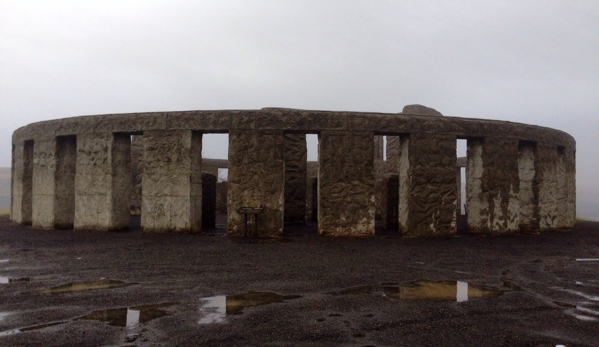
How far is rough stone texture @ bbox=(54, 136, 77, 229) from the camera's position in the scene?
1102 cm

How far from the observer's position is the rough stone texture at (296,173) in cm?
1336

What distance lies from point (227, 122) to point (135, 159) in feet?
27.4

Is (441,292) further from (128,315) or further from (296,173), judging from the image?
(296,173)

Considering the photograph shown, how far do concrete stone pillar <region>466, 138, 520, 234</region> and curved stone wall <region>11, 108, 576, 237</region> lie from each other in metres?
0.02

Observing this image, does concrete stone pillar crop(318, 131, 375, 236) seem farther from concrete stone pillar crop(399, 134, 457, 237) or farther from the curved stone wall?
concrete stone pillar crop(399, 134, 457, 237)

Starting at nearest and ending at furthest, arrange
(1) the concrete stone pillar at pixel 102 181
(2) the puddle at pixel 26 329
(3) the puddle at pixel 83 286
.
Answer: (2) the puddle at pixel 26 329 < (3) the puddle at pixel 83 286 < (1) the concrete stone pillar at pixel 102 181

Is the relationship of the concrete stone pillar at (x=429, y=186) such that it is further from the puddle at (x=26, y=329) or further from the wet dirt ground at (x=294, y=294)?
the puddle at (x=26, y=329)

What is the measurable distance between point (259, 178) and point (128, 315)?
5.80m

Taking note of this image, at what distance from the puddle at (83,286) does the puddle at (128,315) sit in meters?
1.03

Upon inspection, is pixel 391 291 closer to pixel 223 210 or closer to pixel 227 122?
pixel 227 122

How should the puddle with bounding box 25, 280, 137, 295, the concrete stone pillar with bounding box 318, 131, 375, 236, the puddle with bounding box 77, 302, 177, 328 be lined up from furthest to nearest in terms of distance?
the concrete stone pillar with bounding box 318, 131, 375, 236 < the puddle with bounding box 25, 280, 137, 295 < the puddle with bounding box 77, 302, 177, 328

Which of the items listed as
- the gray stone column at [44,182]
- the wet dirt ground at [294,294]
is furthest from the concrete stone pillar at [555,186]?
the gray stone column at [44,182]

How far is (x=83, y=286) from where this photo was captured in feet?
16.7

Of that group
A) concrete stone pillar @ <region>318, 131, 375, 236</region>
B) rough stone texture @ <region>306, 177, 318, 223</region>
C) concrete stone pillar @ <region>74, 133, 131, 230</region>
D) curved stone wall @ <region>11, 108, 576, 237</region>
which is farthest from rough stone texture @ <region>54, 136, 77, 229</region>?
rough stone texture @ <region>306, 177, 318, 223</region>
